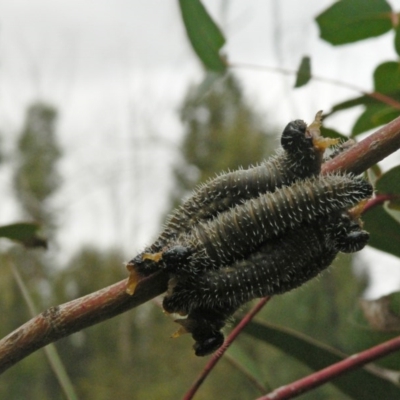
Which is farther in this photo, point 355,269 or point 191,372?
point 191,372

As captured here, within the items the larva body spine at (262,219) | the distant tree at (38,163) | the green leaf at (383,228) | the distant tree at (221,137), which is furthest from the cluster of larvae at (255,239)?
the distant tree at (38,163)

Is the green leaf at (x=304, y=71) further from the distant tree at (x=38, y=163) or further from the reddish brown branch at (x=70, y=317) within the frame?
the distant tree at (x=38, y=163)

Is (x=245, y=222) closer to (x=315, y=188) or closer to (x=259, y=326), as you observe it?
(x=315, y=188)

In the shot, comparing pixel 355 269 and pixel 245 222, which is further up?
pixel 245 222

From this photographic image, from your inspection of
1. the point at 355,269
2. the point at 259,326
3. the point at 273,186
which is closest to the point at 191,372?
the point at 355,269

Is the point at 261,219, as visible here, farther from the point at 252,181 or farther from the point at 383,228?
the point at 383,228

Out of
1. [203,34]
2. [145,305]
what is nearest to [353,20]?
[203,34]

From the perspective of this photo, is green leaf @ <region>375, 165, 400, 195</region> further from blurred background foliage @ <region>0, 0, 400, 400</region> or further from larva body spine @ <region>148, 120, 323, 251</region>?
blurred background foliage @ <region>0, 0, 400, 400</region>
